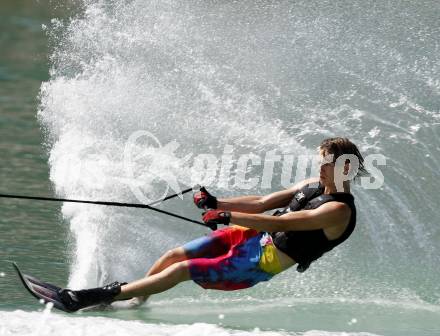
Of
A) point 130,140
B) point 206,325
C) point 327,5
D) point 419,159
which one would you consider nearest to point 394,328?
point 206,325

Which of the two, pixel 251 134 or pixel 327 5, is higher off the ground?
pixel 327 5

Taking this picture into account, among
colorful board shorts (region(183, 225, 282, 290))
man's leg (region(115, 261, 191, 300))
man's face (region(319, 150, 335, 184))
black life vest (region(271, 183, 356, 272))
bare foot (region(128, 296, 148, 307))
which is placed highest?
man's face (region(319, 150, 335, 184))

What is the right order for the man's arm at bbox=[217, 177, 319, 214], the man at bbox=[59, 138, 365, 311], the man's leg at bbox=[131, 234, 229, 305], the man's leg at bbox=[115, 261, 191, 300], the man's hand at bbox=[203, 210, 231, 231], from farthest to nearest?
the man's arm at bbox=[217, 177, 319, 214], the man's leg at bbox=[131, 234, 229, 305], the man's leg at bbox=[115, 261, 191, 300], the man at bbox=[59, 138, 365, 311], the man's hand at bbox=[203, 210, 231, 231]

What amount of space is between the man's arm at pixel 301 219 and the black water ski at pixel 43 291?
1.10 metres

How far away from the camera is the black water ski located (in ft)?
18.9

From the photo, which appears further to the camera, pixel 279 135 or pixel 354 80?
pixel 354 80

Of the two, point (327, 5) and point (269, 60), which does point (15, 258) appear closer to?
point (269, 60)

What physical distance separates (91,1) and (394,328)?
13.6 feet

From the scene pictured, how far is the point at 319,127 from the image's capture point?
788 cm

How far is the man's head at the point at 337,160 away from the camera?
18.9 ft

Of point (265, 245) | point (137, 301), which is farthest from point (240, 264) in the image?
point (137, 301)

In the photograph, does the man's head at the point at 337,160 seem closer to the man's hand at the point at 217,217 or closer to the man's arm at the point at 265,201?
the man's arm at the point at 265,201

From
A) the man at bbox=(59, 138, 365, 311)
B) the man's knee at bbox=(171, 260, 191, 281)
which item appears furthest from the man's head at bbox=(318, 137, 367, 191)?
the man's knee at bbox=(171, 260, 191, 281)

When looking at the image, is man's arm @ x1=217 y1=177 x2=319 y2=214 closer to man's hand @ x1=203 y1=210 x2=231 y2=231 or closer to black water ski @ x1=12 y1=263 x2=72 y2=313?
man's hand @ x1=203 y1=210 x2=231 y2=231
